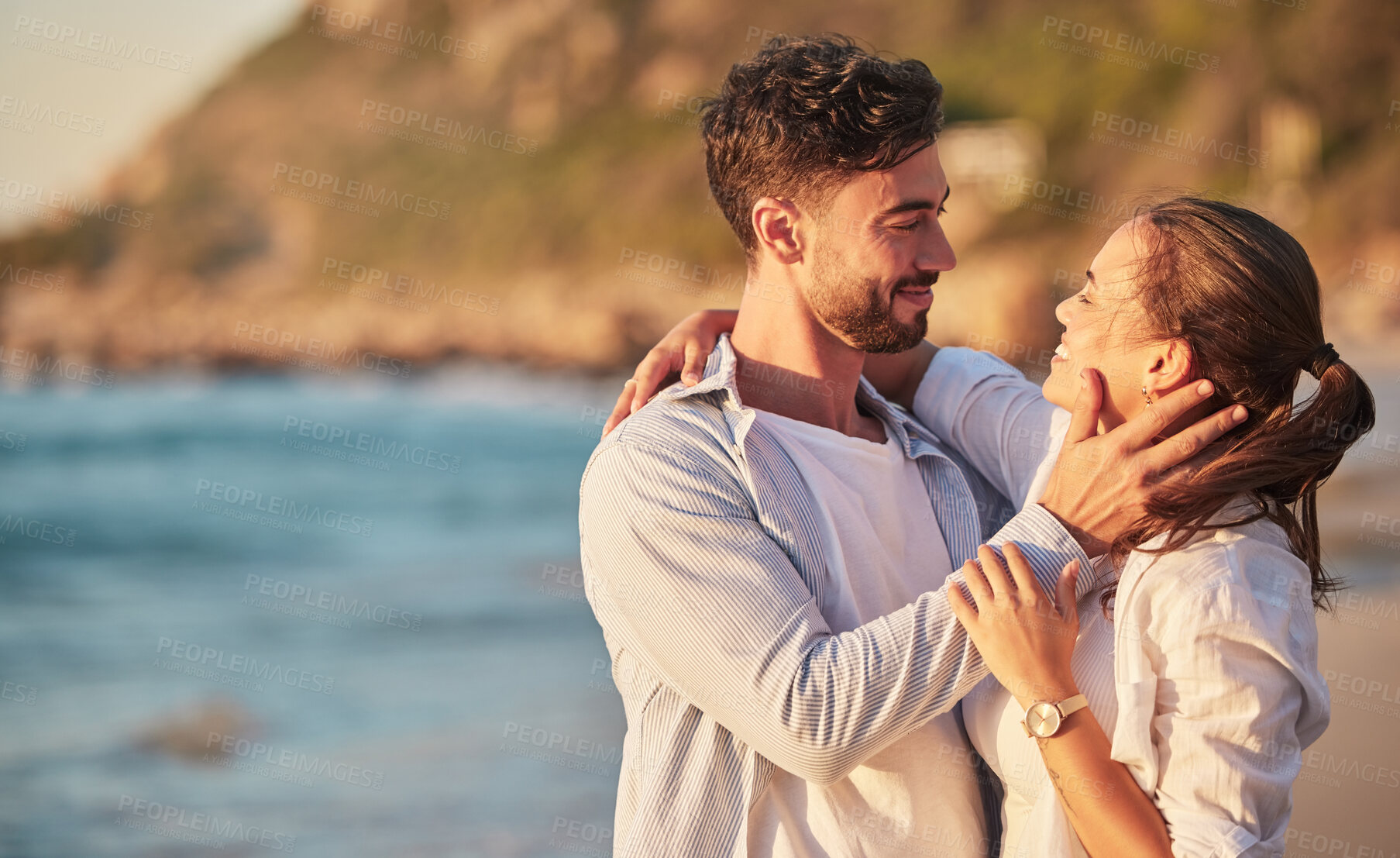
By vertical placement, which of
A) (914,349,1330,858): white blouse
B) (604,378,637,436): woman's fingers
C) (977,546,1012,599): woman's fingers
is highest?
(604,378,637,436): woman's fingers

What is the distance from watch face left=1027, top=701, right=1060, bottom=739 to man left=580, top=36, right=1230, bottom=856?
11cm

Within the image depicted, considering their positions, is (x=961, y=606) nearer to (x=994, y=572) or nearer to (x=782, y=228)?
(x=994, y=572)

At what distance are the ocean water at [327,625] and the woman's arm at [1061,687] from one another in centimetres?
457

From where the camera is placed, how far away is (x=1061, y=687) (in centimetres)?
172

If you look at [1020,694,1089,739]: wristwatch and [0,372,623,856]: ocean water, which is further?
[0,372,623,856]: ocean water

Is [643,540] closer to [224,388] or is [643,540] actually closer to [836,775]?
[836,775]

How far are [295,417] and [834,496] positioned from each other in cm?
2421

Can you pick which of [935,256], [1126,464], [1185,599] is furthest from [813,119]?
[1185,599]

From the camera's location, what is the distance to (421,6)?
37312 millimetres

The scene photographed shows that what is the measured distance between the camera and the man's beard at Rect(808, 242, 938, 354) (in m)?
2.28

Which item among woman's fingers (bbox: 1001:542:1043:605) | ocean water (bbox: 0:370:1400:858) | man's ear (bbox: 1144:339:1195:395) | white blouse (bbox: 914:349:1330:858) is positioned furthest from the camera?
ocean water (bbox: 0:370:1400:858)

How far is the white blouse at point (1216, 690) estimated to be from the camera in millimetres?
1612

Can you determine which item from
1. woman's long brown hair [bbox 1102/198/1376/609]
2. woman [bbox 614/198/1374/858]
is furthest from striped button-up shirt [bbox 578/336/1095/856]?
woman's long brown hair [bbox 1102/198/1376/609]

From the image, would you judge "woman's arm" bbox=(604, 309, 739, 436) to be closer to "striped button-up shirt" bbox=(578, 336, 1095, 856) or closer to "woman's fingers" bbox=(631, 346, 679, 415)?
"woman's fingers" bbox=(631, 346, 679, 415)
